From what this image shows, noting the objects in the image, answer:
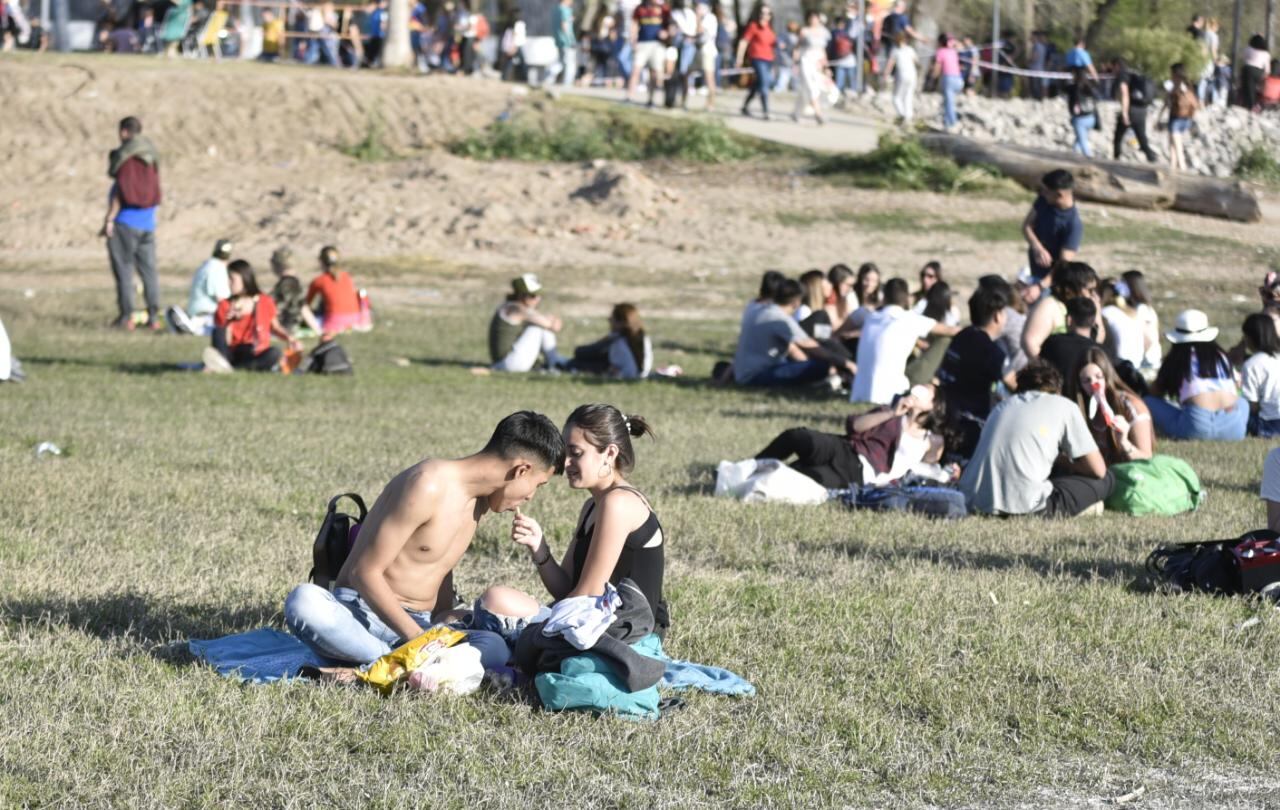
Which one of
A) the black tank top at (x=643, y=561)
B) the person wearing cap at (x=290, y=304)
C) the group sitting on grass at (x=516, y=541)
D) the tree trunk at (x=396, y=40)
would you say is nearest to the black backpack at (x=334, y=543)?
the group sitting on grass at (x=516, y=541)

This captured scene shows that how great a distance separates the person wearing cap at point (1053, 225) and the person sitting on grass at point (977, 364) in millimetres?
2946

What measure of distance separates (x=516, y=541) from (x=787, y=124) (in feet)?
103

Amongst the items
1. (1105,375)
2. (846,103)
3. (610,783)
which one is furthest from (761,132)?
(610,783)

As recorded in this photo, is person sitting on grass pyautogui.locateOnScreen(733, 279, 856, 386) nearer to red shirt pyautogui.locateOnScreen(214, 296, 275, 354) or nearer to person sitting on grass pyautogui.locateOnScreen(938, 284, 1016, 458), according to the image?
person sitting on grass pyautogui.locateOnScreen(938, 284, 1016, 458)

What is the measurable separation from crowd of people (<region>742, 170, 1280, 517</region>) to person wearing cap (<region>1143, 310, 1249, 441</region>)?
1 centimetres

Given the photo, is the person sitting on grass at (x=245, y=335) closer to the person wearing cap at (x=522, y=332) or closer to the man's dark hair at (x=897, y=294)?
the person wearing cap at (x=522, y=332)

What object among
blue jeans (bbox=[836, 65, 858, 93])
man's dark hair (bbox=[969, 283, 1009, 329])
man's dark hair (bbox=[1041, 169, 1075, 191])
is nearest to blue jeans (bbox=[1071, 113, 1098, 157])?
blue jeans (bbox=[836, 65, 858, 93])

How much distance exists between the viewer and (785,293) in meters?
15.8

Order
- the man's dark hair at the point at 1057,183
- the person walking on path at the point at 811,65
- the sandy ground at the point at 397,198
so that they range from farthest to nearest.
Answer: the person walking on path at the point at 811,65, the sandy ground at the point at 397,198, the man's dark hair at the point at 1057,183

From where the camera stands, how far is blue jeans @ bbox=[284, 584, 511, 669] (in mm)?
6215

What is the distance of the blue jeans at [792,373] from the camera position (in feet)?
51.6

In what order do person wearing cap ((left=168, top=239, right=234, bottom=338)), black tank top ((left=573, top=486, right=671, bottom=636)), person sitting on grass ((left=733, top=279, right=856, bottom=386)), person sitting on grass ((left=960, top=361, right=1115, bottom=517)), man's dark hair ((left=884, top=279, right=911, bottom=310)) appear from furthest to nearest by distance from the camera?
1. person wearing cap ((left=168, top=239, right=234, bottom=338))
2. person sitting on grass ((left=733, top=279, right=856, bottom=386))
3. man's dark hair ((left=884, top=279, right=911, bottom=310))
4. person sitting on grass ((left=960, top=361, right=1115, bottom=517))
5. black tank top ((left=573, top=486, right=671, bottom=636))

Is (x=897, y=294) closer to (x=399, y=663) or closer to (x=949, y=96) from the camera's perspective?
(x=399, y=663)

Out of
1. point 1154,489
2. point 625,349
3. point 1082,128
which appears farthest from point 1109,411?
point 1082,128
